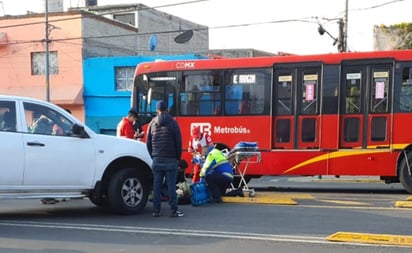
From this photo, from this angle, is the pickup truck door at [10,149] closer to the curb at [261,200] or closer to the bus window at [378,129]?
the curb at [261,200]

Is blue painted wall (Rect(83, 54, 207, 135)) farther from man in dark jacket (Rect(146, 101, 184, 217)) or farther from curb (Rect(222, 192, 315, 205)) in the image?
man in dark jacket (Rect(146, 101, 184, 217))

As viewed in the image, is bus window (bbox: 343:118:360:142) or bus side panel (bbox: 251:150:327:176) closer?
bus window (bbox: 343:118:360:142)

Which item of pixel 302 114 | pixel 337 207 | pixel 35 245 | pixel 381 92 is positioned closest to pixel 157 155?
pixel 35 245

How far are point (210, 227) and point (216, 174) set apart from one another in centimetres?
260

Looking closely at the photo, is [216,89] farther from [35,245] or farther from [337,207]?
[35,245]

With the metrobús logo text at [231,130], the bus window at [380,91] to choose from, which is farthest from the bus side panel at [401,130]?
the metrobús logo text at [231,130]

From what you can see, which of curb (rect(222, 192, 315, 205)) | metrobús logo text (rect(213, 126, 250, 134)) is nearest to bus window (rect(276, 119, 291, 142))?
metrobús logo text (rect(213, 126, 250, 134))

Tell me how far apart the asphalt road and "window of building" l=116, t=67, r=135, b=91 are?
717 inches

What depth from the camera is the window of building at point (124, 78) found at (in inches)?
1110

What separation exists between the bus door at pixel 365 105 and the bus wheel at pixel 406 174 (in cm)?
55

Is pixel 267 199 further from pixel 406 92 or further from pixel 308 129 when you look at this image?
pixel 406 92

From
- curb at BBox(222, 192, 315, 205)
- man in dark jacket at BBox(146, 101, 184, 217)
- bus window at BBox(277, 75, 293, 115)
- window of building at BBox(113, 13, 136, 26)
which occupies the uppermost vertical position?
window of building at BBox(113, 13, 136, 26)

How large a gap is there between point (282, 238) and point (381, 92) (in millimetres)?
6417

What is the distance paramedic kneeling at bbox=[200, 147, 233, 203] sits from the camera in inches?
399
